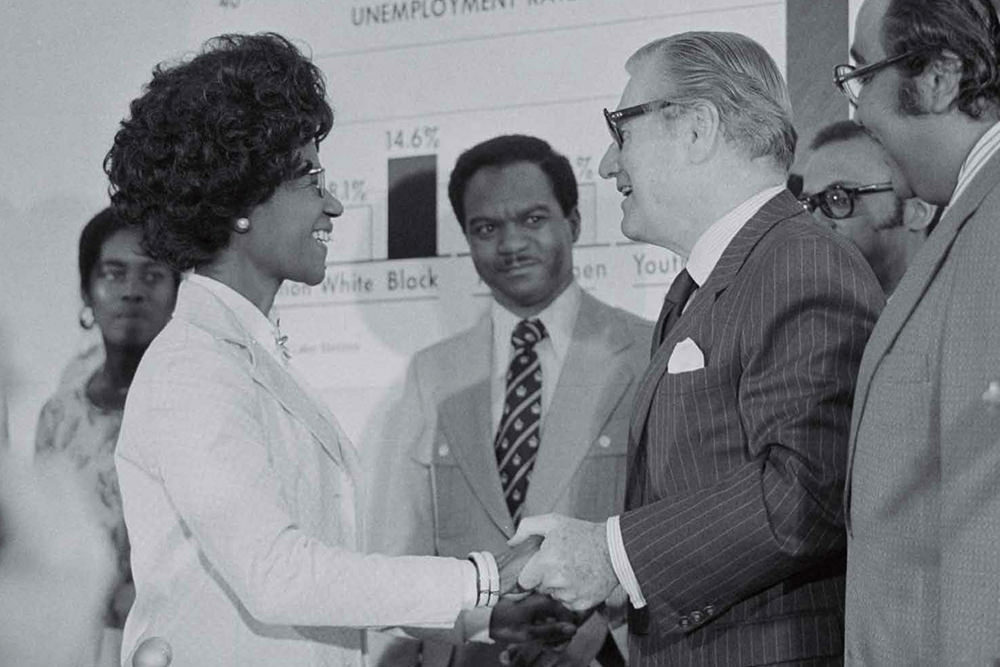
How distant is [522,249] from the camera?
3.45 m

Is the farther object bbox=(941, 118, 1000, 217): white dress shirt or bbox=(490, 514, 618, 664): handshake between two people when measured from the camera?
bbox=(490, 514, 618, 664): handshake between two people

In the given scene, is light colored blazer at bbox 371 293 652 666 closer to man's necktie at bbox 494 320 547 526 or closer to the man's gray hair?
man's necktie at bbox 494 320 547 526

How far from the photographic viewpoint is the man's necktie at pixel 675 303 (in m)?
2.63

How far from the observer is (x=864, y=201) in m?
3.27

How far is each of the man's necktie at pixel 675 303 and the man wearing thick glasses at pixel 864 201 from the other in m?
0.70

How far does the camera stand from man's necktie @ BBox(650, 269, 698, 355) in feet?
8.63

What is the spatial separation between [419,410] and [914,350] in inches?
78.1

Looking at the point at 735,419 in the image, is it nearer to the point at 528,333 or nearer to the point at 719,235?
the point at 719,235

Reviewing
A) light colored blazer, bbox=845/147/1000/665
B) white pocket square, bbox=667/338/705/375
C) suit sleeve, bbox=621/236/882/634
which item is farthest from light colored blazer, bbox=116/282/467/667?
light colored blazer, bbox=845/147/1000/665

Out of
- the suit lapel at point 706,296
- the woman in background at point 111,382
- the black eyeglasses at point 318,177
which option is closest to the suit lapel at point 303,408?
the black eyeglasses at point 318,177

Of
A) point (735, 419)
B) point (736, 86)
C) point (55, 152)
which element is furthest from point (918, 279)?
point (55, 152)

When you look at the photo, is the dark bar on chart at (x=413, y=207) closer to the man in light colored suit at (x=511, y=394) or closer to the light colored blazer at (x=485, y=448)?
the man in light colored suit at (x=511, y=394)

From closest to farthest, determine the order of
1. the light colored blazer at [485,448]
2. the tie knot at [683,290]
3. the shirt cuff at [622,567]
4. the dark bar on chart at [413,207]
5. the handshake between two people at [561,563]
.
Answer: the shirt cuff at [622,567] → the handshake between two people at [561,563] → the tie knot at [683,290] → the light colored blazer at [485,448] → the dark bar on chart at [413,207]

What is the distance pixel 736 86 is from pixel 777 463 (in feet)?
2.44
